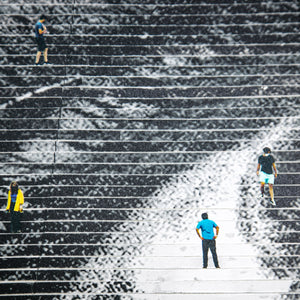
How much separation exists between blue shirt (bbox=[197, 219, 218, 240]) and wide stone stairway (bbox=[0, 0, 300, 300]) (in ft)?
1.70

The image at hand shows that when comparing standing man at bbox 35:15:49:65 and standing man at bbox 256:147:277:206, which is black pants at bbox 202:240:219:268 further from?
standing man at bbox 35:15:49:65

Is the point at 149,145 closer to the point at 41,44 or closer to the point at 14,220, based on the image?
the point at 14,220

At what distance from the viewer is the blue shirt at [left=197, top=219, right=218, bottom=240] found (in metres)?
6.55

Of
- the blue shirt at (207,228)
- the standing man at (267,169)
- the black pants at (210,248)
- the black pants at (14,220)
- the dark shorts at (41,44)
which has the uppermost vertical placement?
the dark shorts at (41,44)

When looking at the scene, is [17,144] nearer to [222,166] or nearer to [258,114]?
[222,166]

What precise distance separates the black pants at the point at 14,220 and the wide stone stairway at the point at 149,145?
16 centimetres

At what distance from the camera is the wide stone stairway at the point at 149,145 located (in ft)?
22.6

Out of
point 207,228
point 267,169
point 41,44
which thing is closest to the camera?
point 207,228

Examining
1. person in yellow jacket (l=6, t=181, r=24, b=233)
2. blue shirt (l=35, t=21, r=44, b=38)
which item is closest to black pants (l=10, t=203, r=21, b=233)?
person in yellow jacket (l=6, t=181, r=24, b=233)

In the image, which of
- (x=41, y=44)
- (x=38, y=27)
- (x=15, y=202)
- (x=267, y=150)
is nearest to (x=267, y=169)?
(x=267, y=150)

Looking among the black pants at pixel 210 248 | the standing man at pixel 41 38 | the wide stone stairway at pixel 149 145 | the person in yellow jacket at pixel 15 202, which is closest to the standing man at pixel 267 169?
the wide stone stairway at pixel 149 145

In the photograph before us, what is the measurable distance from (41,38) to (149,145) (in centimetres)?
335

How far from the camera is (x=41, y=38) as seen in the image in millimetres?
8227

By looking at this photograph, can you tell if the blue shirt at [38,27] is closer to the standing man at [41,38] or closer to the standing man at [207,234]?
the standing man at [41,38]
